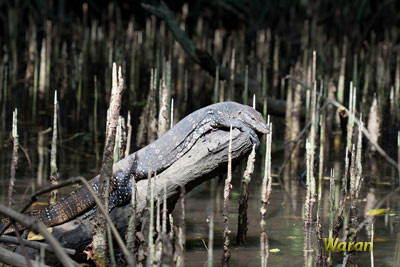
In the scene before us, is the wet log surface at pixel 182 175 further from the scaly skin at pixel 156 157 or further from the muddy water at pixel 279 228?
the muddy water at pixel 279 228

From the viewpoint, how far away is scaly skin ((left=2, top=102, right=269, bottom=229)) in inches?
168

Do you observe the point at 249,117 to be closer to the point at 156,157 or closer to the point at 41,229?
the point at 156,157

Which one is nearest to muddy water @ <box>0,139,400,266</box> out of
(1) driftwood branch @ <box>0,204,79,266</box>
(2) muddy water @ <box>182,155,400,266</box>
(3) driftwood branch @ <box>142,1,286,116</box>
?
(2) muddy water @ <box>182,155,400,266</box>

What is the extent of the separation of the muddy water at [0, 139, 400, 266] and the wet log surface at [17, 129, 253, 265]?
481 mm

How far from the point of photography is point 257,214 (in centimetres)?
564

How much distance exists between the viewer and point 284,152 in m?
8.12

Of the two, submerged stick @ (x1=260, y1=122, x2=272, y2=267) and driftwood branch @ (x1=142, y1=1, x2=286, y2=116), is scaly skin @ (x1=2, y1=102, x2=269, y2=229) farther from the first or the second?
driftwood branch @ (x1=142, y1=1, x2=286, y2=116)

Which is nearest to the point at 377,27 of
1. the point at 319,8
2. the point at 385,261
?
the point at 319,8

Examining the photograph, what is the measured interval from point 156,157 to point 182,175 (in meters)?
0.21

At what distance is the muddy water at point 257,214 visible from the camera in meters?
4.59

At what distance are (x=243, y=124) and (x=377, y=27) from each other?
1044 centimetres

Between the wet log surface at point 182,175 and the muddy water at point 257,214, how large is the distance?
1.58 feet

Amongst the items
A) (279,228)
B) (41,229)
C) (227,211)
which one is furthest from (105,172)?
(279,228)

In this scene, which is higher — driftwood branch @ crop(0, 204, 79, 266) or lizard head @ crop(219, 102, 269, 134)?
lizard head @ crop(219, 102, 269, 134)
